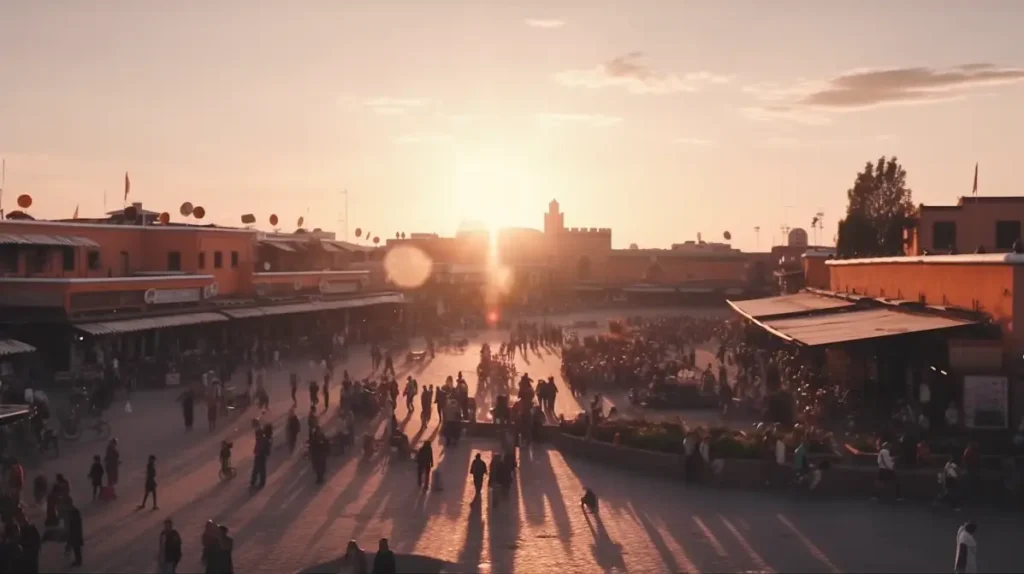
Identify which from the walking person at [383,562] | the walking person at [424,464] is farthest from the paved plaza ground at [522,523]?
the walking person at [383,562]

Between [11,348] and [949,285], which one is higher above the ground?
[949,285]

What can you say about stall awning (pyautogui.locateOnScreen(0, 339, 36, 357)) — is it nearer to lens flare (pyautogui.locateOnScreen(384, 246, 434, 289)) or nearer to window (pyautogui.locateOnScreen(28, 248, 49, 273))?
window (pyautogui.locateOnScreen(28, 248, 49, 273))

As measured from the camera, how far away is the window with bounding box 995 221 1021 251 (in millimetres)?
34969

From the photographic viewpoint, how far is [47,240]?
34.6 m

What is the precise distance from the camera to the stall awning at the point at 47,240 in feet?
→ 109

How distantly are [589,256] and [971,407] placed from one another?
9869 centimetres

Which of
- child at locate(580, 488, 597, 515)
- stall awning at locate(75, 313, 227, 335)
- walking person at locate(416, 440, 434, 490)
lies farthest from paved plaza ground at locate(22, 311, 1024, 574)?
stall awning at locate(75, 313, 227, 335)

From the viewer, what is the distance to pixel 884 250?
4897cm

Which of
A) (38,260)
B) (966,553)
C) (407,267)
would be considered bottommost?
(966,553)

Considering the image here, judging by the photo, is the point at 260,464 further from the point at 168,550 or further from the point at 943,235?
the point at 943,235

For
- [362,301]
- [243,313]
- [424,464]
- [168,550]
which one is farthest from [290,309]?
[168,550]

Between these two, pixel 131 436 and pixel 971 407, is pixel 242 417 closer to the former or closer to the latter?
pixel 131 436

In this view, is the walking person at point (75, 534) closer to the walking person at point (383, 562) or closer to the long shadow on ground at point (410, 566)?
the long shadow on ground at point (410, 566)

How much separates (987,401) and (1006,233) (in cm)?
1890
